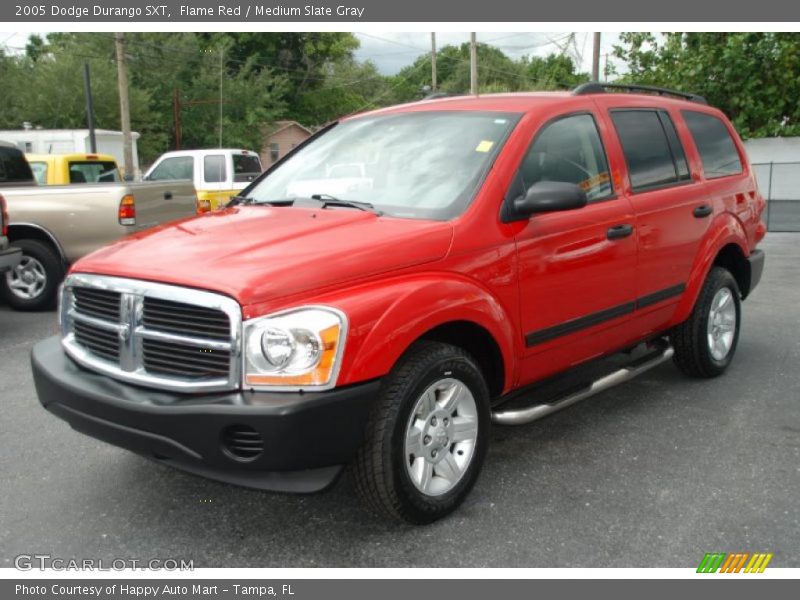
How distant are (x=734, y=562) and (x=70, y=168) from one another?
10.0m

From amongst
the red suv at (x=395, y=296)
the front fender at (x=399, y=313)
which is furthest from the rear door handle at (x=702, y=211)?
the front fender at (x=399, y=313)

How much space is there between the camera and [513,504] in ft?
11.9

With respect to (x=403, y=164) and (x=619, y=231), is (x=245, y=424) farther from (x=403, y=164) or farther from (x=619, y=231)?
(x=619, y=231)

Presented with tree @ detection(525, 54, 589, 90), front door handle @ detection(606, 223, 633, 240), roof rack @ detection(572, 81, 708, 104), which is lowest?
front door handle @ detection(606, 223, 633, 240)

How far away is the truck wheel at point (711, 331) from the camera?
520 cm

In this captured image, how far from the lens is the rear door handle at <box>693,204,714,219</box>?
16.3 feet

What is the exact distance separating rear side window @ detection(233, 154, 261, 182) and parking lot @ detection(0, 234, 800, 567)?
10770 millimetres

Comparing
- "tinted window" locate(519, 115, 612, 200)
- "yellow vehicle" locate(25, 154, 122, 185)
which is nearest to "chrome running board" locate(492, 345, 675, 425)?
"tinted window" locate(519, 115, 612, 200)

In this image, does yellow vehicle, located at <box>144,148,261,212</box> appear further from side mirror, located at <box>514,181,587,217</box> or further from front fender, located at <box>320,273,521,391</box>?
front fender, located at <box>320,273,521,391</box>

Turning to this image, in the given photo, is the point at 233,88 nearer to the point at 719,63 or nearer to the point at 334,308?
the point at 719,63

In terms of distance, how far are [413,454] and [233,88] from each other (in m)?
41.0

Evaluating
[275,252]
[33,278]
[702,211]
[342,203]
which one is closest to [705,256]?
[702,211]

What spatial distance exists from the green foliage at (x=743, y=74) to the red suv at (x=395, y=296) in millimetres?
16783
